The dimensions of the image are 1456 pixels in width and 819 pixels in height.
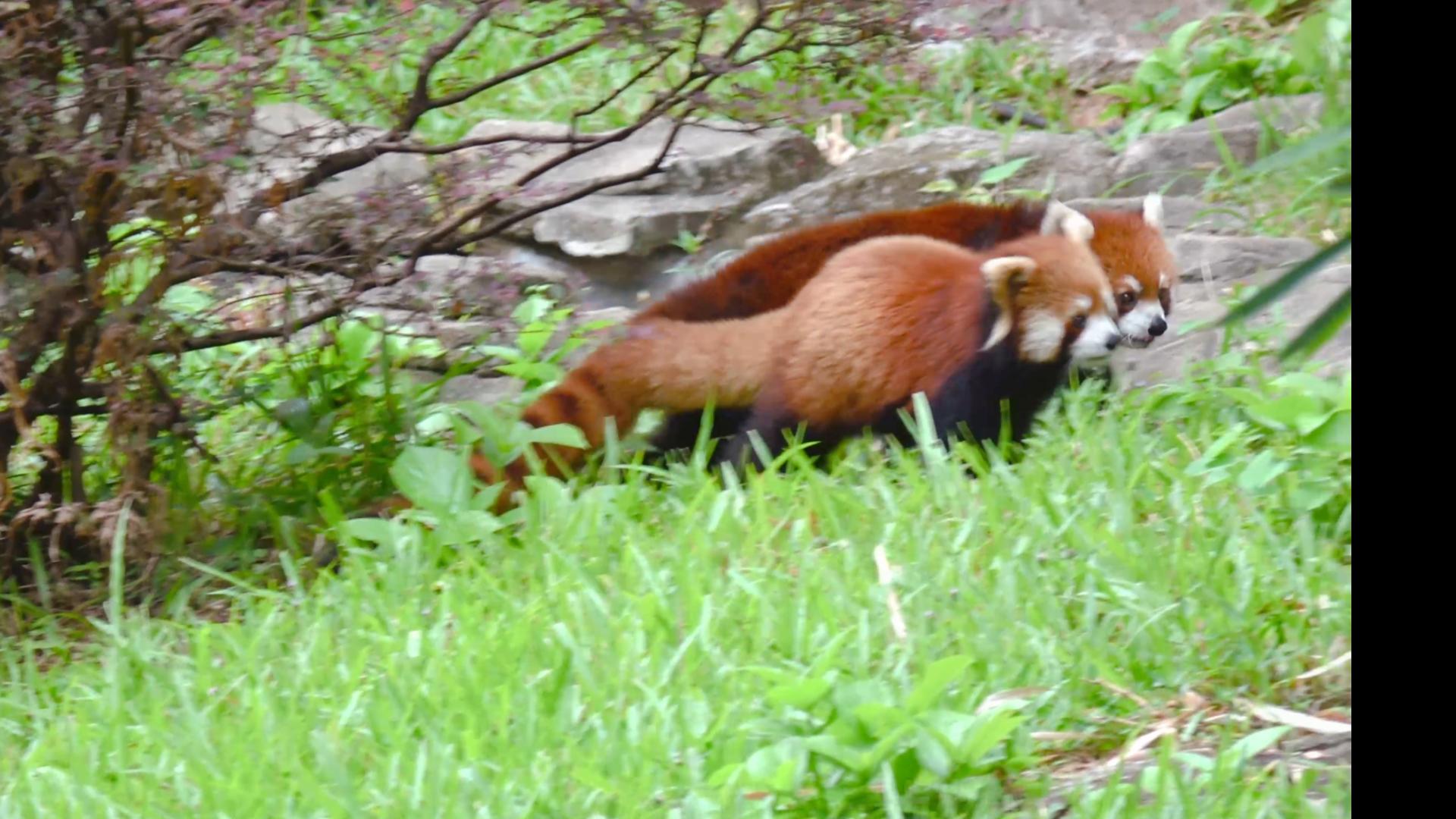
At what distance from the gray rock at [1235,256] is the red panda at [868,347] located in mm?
684

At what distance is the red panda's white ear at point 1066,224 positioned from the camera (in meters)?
4.16

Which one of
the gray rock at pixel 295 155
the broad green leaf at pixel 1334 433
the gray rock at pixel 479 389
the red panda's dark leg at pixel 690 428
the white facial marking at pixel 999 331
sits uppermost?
the gray rock at pixel 295 155

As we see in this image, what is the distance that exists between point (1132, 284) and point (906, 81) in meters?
2.96

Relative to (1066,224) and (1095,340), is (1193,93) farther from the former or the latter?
(1095,340)

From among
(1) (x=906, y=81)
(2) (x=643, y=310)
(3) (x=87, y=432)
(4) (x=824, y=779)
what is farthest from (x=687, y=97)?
(1) (x=906, y=81)

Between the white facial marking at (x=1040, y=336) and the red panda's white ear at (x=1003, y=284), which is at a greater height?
the red panda's white ear at (x=1003, y=284)

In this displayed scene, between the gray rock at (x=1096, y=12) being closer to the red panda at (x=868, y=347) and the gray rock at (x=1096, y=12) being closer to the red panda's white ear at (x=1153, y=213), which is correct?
the red panda's white ear at (x=1153, y=213)

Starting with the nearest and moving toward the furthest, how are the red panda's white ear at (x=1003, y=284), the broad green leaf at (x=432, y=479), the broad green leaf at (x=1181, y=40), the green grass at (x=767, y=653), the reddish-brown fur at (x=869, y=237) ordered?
the green grass at (x=767, y=653), the broad green leaf at (x=432, y=479), the red panda's white ear at (x=1003, y=284), the reddish-brown fur at (x=869, y=237), the broad green leaf at (x=1181, y=40)

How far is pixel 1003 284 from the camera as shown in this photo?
151 inches

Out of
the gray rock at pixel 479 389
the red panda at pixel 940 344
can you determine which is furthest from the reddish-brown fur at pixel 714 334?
the gray rock at pixel 479 389

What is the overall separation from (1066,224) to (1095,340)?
470mm

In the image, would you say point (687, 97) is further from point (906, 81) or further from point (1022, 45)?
point (1022, 45)

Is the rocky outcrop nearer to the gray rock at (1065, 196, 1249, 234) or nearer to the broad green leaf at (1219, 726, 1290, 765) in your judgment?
the gray rock at (1065, 196, 1249, 234)

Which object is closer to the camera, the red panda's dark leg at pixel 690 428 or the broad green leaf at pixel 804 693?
the broad green leaf at pixel 804 693
